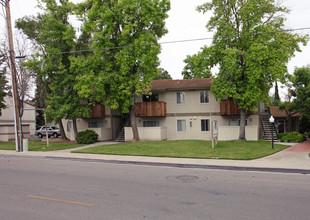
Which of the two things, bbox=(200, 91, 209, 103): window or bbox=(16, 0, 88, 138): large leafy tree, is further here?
bbox=(200, 91, 209, 103): window

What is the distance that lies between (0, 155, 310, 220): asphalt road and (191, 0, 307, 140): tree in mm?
10479

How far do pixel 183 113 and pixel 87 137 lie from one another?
A: 968 cm

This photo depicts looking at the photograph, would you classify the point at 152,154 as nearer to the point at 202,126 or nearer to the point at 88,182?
the point at 88,182

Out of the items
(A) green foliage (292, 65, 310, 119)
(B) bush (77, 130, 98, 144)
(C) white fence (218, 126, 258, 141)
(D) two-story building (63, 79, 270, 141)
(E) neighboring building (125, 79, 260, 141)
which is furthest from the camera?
(E) neighboring building (125, 79, 260, 141)

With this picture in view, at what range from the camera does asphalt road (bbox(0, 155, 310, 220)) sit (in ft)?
18.5

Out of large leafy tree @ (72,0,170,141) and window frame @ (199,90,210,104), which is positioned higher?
large leafy tree @ (72,0,170,141)

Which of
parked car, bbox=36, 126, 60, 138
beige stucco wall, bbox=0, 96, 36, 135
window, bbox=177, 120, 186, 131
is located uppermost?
beige stucco wall, bbox=0, 96, 36, 135

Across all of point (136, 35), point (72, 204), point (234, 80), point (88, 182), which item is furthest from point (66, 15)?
point (72, 204)

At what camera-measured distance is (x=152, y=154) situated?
15.5 metres

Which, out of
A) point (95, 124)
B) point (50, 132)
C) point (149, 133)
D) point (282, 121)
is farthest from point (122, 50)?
point (282, 121)

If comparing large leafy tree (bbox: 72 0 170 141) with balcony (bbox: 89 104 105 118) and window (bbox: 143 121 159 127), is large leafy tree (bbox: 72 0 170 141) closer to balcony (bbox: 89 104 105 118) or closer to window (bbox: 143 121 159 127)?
balcony (bbox: 89 104 105 118)

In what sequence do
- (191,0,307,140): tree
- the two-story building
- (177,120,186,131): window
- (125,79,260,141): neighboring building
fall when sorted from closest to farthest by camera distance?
(191,0,307,140): tree < the two-story building < (125,79,260,141): neighboring building < (177,120,186,131): window

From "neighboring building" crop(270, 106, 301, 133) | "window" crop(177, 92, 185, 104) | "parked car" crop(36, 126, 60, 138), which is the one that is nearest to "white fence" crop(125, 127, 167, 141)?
"window" crop(177, 92, 185, 104)

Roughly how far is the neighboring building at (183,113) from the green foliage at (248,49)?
165 inches
